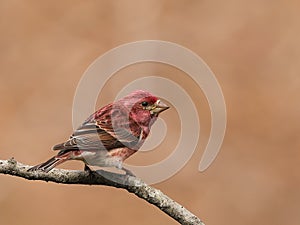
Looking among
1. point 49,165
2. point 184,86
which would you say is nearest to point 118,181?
point 49,165

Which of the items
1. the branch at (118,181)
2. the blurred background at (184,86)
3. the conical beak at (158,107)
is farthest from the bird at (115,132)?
the blurred background at (184,86)

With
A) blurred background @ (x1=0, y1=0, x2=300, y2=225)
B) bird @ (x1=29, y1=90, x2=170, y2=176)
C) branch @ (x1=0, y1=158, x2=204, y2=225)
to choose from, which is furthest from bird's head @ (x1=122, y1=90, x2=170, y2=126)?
blurred background @ (x1=0, y1=0, x2=300, y2=225)

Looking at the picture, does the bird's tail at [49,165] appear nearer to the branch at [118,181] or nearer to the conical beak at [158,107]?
the branch at [118,181]

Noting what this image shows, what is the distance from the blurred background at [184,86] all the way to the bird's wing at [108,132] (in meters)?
3.13

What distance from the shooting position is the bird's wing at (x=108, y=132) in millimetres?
3230

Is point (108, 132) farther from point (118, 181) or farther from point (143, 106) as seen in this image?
point (118, 181)

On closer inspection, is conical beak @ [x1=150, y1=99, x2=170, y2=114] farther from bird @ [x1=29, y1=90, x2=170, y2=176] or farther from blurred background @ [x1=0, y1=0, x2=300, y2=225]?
blurred background @ [x1=0, y1=0, x2=300, y2=225]

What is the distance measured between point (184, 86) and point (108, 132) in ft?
12.1

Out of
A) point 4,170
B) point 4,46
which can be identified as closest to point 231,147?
point 4,46

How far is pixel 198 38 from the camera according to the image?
24.1ft

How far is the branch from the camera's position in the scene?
2.84 m

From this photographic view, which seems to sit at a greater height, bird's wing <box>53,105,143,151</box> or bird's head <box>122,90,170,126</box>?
bird's head <box>122,90,170,126</box>

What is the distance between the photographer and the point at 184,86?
22.9 ft

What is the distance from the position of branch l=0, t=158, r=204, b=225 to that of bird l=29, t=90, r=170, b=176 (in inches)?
6.3
